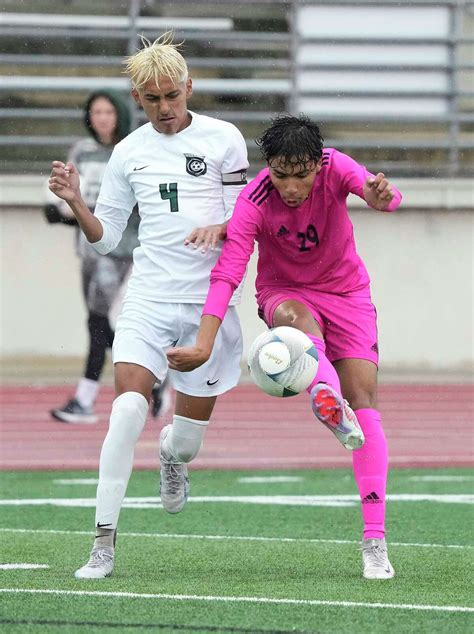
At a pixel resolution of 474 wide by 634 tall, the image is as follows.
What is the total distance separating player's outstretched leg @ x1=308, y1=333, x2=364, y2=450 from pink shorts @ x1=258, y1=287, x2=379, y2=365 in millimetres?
350

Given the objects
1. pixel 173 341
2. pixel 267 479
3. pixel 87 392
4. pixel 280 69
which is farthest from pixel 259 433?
pixel 173 341

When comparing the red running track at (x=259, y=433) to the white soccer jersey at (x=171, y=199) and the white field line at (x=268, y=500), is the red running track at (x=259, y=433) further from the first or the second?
the white soccer jersey at (x=171, y=199)

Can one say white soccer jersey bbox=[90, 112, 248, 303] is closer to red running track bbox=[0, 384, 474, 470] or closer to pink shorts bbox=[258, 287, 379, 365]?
pink shorts bbox=[258, 287, 379, 365]

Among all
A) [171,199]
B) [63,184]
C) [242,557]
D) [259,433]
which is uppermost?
[63,184]

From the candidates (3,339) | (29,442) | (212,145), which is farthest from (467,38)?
(212,145)

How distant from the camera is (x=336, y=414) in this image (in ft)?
19.6

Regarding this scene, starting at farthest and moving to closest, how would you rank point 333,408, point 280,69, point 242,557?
point 280,69
point 242,557
point 333,408

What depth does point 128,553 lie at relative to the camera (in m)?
7.07

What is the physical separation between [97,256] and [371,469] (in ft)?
19.5

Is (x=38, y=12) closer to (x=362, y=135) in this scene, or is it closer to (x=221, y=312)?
(x=362, y=135)

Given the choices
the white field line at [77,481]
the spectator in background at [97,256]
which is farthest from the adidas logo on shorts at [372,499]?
the spectator in background at [97,256]

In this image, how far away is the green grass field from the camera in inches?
211

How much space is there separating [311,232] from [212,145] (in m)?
0.67

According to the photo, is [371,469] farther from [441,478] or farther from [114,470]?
[441,478]
